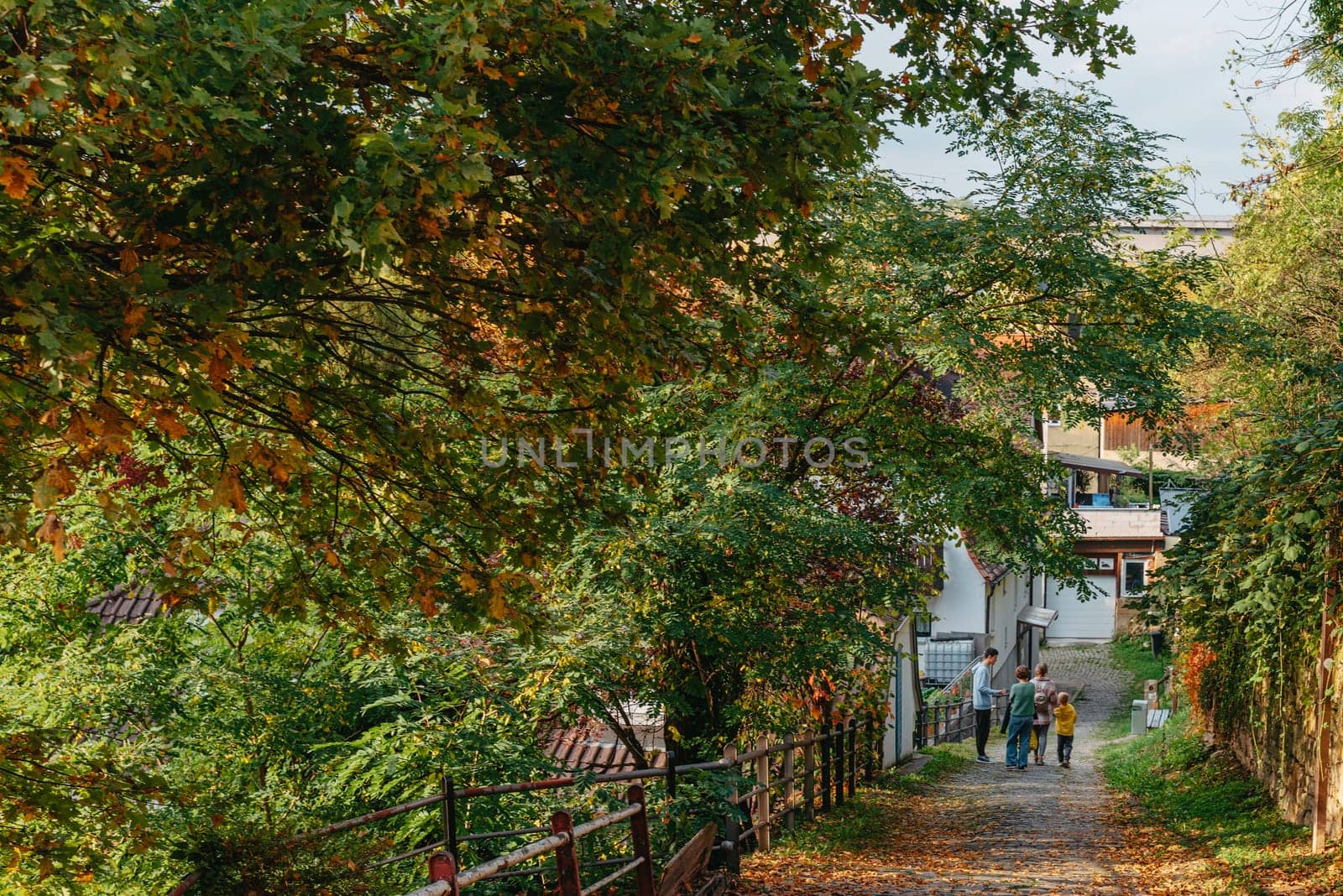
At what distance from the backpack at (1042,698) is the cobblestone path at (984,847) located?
0.98 meters

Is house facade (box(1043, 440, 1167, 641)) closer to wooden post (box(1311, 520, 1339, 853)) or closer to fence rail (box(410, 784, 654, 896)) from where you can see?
wooden post (box(1311, 520, 1339, 853))

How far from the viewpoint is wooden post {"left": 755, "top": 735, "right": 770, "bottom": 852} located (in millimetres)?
11359

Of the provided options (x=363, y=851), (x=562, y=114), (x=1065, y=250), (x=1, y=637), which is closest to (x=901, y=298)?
(x=1065, y=250)

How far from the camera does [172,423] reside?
485 cm

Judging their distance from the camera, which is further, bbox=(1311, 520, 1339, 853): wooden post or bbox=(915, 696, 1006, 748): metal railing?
bbox=(915, 696, 1006, 748): metal railing

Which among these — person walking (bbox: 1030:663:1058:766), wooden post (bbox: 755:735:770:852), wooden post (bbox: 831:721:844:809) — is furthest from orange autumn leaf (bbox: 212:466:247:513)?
person walking (bbox: 1030:663:1058:766)

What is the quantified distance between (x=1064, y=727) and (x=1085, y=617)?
3050 centimetres

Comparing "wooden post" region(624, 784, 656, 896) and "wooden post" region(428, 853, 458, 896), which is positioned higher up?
"wooden post" region(428, 853, 458, 896)

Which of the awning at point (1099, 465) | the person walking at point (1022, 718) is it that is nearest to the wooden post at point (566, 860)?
the person walking at point (1022, 718)

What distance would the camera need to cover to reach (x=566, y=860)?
5773 millimetres

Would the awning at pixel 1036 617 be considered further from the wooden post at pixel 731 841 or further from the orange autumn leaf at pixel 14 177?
the orange autumn leaf at pixel 14 177

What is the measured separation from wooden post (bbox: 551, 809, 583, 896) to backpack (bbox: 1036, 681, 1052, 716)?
53.5ft

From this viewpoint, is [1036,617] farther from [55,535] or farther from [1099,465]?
[55,535]

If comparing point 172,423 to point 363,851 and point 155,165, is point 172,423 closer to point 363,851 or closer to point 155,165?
point 155,165
